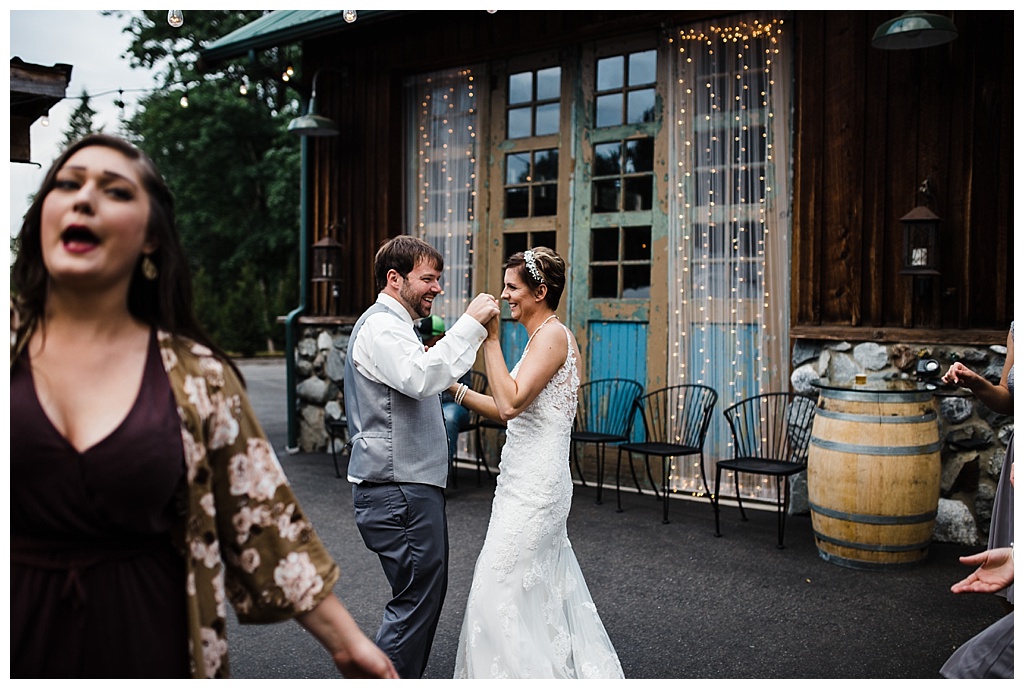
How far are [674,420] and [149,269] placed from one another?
5513mm

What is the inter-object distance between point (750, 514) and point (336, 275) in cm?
421

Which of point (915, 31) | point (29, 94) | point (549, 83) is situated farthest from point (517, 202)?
point (29, 94)

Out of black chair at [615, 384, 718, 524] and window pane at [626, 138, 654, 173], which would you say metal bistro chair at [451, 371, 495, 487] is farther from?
window pane at [626, 138, 654, 173]

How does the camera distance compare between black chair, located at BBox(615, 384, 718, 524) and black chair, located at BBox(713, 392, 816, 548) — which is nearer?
black chair, located at BBox(713, 392, 816, 548)

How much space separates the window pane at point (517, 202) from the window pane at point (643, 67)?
1267 mm

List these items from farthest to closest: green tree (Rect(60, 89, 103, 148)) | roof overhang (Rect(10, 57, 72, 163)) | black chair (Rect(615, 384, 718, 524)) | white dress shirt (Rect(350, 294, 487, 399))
→ 1. black chair (Rect(615, 384, 718, 524))
2. green tree (Rect(60, 89, 103, 148))
3. roof overhang (Rect(10, 57, 72, 163))
4. white dress shirt (Rect(350, 294, 487, 399))

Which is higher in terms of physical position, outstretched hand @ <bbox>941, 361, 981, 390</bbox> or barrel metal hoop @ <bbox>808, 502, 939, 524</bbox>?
outstretched hand @ <bbox>941, 361, 981, 390</bbox>

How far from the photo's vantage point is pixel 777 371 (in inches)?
249

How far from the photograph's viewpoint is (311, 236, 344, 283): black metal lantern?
26.9 ft

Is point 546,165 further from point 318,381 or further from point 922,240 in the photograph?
point 922,240

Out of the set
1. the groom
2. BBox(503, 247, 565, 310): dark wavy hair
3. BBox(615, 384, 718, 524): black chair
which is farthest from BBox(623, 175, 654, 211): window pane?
the groom

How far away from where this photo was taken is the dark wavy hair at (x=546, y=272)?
3.41m

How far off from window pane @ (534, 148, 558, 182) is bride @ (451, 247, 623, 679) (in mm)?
4108
